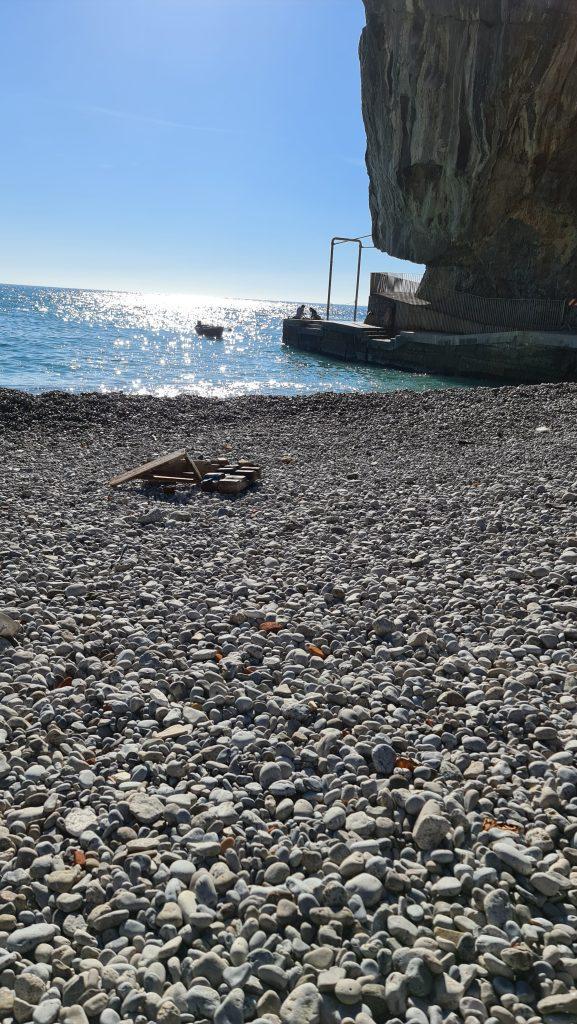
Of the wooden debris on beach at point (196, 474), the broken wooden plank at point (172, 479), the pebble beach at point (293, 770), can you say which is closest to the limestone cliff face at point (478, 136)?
the wooden debris on beach at point (196, 474)

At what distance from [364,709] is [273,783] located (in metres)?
0.76

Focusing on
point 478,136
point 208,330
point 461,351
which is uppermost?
point 478,136

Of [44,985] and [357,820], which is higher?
[357,820]

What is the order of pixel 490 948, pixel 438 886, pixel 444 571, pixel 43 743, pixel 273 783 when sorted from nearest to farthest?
pixel 490 948 < pixel 438 886 < pixel 273 783 < pixel 43 743 < pixel 444 571

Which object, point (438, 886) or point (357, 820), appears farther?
point (357, 820)

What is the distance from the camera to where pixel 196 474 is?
9570 millimetres

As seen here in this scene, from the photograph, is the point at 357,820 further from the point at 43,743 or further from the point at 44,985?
the point at 43,743

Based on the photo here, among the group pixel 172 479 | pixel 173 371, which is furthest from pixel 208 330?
pixel 172 479

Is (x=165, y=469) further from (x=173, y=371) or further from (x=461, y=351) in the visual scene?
(x=461, y=351)

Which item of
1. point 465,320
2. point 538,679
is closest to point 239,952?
point 538,679

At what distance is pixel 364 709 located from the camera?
3688mm

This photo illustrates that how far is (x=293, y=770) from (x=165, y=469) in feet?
22.8

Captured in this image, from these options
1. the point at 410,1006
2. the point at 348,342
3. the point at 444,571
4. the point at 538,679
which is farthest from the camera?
the point at 348,342

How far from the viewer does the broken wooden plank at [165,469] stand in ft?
30.8
